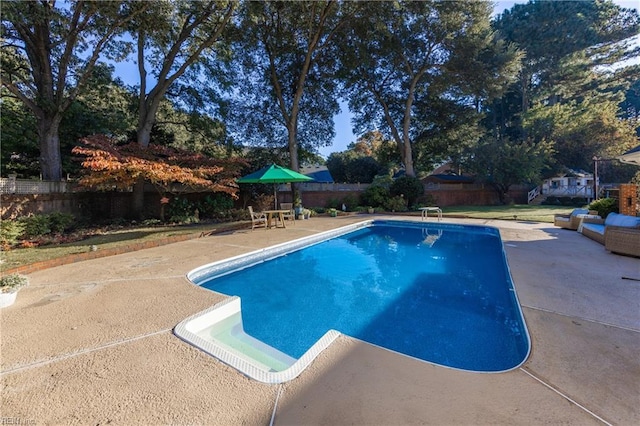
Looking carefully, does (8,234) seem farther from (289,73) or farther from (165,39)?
(289,73)

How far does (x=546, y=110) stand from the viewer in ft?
61.7

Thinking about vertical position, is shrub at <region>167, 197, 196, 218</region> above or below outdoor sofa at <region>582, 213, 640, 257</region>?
above

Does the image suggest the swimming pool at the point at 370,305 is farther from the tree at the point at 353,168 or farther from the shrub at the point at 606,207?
the tree at the point at 353,168

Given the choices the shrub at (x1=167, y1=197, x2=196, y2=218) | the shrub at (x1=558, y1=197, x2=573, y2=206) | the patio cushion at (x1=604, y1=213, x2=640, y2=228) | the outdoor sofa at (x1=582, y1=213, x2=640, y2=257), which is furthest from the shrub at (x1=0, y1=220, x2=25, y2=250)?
the shrub at (x1=558, y1=197, x2=573, y2=206)

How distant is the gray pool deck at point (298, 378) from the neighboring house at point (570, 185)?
21.9m

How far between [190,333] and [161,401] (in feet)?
3.02

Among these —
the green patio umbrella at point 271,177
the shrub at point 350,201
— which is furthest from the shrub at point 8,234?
the shrub at point 350,201

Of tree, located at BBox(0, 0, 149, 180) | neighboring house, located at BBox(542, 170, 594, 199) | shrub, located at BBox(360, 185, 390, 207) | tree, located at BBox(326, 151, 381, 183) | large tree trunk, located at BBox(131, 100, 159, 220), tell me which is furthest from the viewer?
tree, located at BBox(326, 151, 381, 183)

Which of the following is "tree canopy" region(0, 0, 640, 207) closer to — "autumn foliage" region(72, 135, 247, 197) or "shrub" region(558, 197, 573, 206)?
"autumn foliage" region(72, 135, 247, 197)

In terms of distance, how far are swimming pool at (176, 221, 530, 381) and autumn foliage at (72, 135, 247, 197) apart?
3.90 meters

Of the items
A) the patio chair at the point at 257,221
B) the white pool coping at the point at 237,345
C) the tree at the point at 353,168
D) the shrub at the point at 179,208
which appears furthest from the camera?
the tree at the point at 353,168

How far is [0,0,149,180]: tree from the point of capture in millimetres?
8133

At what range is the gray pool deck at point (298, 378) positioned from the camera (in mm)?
1706

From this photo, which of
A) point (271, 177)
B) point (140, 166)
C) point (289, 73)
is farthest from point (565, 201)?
point (140, 166)
